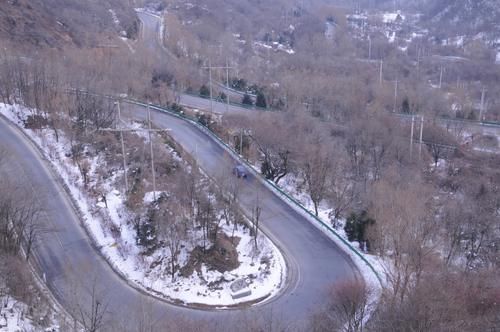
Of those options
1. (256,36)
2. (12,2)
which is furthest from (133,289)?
(256,36)

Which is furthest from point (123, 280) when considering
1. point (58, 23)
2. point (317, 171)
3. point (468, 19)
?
point (468, 19)

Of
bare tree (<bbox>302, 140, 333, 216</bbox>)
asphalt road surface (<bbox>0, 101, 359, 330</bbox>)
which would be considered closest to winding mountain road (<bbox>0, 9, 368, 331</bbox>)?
asphalt road surface (<bbox>0, 101, 359, 330</bbox>)

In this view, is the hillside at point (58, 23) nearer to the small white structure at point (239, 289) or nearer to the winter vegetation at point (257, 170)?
the winter vegetation at point (257, 170)

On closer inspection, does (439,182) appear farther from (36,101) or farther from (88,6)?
(88,6)

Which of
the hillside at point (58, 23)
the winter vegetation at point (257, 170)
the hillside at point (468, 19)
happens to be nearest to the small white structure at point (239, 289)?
the winter vegetation at point (257, 170)

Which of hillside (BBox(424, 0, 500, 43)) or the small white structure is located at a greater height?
hillside (BBox(424, 0, 500, 43))

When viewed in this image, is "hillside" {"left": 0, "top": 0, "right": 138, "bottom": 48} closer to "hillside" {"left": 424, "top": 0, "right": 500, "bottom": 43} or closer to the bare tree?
the bare tree
